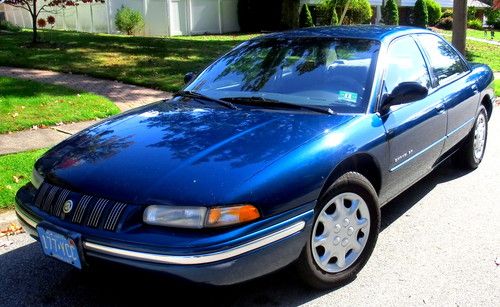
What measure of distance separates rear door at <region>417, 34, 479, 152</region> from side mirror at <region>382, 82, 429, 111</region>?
0.82m

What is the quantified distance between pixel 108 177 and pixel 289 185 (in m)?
0.96

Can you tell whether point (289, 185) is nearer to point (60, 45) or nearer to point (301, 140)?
point (301, 140)

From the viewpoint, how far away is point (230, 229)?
268cm

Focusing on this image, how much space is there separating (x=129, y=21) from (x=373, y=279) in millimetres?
17814

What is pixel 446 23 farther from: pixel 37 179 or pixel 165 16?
pixel 37 179

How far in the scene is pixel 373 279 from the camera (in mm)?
3475

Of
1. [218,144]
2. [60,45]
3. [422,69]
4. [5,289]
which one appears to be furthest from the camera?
[60,45]

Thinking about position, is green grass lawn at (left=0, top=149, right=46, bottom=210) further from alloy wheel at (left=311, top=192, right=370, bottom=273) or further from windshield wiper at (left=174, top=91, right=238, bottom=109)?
alloy wheel at (left=311, top=192, right=370, bottom=273)

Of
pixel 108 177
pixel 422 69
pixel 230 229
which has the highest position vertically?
pixel 422 69

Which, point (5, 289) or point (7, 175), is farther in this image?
point (7, 175)

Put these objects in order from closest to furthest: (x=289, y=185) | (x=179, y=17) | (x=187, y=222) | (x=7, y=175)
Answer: (x=187, y=222) < (x=289, y=185) < (x=7, y=175) < (x=179, y=17)

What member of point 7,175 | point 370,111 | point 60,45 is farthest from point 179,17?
point 370,111

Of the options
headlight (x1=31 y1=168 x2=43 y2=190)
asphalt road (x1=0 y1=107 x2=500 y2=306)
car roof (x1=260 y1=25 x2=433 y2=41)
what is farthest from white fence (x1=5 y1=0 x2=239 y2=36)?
headlight (x1=31 y1=168 x2=43 y2=190)

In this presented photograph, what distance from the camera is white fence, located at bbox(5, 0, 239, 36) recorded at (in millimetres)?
20656
